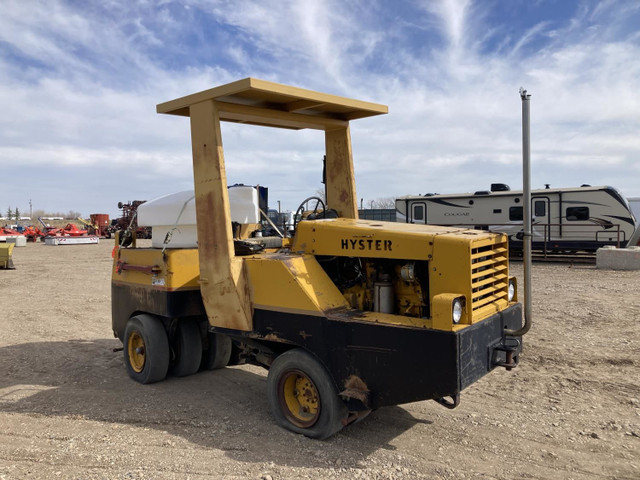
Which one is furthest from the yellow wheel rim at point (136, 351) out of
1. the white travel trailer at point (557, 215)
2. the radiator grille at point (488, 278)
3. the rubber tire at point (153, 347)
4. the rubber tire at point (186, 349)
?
the white travel trailer at point (557, 215)

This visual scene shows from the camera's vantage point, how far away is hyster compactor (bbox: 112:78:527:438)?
380 centimetres

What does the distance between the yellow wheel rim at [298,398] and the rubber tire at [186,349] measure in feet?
5.60

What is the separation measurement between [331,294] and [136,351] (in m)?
2.79

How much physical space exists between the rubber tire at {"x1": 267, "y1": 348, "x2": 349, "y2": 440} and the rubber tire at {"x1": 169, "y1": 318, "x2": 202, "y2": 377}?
168cm

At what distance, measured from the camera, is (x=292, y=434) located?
171 inches

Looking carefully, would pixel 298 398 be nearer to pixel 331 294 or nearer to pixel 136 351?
pixel 331 294

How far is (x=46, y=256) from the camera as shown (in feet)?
82.8

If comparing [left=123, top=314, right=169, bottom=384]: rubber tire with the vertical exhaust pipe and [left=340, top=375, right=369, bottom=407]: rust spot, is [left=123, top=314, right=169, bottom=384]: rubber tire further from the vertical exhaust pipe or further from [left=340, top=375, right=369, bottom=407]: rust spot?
→ the vertical exhaust pipe

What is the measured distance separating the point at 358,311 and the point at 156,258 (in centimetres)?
234

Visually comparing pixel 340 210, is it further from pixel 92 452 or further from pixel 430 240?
pixel 92 452

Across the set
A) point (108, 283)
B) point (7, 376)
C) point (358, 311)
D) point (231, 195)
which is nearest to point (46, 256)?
point (108, 283)

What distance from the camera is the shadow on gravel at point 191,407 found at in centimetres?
414

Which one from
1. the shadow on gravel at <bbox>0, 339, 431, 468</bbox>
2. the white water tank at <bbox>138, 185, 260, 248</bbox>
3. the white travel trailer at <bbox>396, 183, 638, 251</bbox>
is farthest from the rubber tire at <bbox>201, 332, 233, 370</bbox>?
the white travel trailer at <bbox>396, 183, 638, 251</bbox>

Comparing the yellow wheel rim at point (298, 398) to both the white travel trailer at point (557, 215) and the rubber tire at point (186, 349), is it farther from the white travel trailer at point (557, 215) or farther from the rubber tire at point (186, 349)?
the white travel trailer at point (557, 215)
